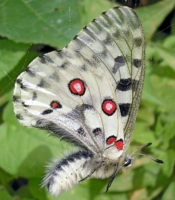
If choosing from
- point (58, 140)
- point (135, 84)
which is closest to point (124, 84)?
point (135, 84)

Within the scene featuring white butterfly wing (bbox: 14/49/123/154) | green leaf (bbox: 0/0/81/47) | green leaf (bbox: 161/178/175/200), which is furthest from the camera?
green leaf (bbox: 161/178/175/200)

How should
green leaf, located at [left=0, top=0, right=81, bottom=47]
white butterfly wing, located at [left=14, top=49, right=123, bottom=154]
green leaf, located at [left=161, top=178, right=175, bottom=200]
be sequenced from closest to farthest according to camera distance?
white butterfly wing, located at [left=14, top=49, right=123, bottom=154] < green leaf, located at [left=0, top=0, right=81, bottom=47] < green leaf, located at [left=161, top=178, right=175, bottom=200]

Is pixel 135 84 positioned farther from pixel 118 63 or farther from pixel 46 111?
pixel 46 111

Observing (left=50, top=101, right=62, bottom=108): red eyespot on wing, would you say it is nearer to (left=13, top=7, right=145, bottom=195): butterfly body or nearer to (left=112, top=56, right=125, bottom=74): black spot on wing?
(left=13, top=7, right=145, bottom=195): butterfly body

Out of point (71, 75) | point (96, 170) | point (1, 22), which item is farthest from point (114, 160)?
point (1, 22)

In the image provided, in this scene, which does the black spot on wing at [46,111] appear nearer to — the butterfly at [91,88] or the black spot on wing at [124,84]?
the butterfly at [91,88]

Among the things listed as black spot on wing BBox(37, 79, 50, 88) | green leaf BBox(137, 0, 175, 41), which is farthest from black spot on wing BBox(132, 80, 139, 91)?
green leaf BBox(137, 0, 175, 41)

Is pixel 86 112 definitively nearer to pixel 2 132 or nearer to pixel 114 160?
pixel 114 160

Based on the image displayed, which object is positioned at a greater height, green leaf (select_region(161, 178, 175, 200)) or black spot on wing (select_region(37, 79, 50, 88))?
black spot on wing (select_region(37, 79, 50, 88))
